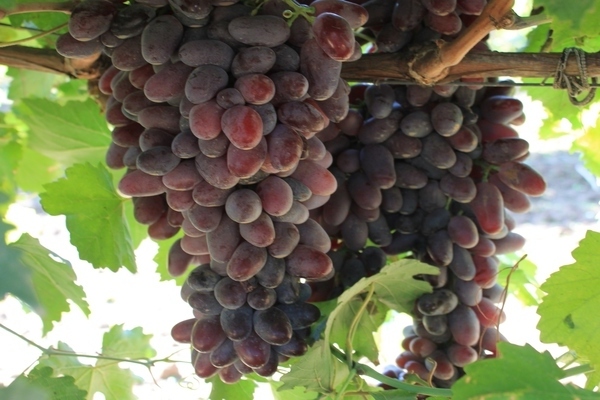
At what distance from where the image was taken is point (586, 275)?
680mm

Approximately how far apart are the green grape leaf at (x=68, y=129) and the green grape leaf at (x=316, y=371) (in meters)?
0.55

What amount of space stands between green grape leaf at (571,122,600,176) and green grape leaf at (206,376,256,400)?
753 mm

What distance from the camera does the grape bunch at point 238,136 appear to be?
0.61m

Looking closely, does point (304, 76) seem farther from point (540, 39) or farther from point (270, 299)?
point (540, 39)

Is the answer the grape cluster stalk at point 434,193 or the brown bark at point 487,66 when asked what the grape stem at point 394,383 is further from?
the brown bark at point 487,66

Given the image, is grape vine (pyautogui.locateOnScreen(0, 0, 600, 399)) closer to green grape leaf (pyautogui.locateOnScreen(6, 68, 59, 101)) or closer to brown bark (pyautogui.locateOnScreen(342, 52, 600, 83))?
brown bark (pyautogui.locateOnScreen(342, 52, 600, 83))

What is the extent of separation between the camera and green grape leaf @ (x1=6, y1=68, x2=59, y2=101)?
1226mm

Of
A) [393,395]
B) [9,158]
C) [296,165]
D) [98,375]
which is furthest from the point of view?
[9,158]

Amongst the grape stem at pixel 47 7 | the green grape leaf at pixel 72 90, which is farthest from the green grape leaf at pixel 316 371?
the green grape leaf at pixel 72 90

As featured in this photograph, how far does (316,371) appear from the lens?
729 mm

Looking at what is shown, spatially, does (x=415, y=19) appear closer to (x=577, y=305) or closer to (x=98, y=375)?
(x=577, y=305)

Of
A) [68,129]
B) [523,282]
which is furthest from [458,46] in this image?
[68,129]

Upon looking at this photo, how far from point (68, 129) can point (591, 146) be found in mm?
934

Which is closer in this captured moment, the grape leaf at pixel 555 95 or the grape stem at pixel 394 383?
the grape stem at pixel 394 383
